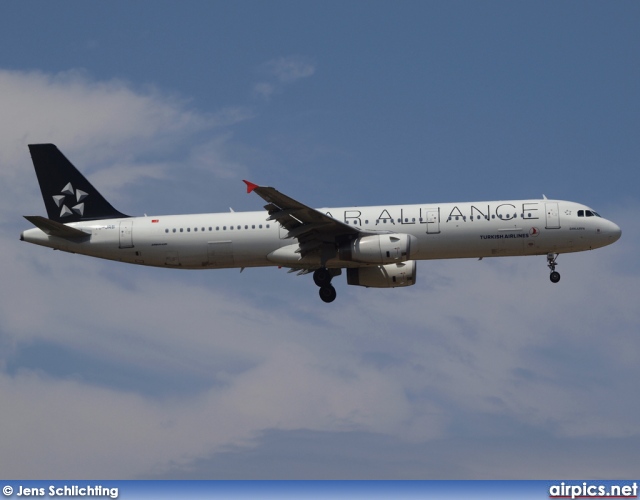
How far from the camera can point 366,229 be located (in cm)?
5419

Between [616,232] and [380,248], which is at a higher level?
[616,232]

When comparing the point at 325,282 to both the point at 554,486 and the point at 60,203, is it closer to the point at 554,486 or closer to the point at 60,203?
the point at 60,203

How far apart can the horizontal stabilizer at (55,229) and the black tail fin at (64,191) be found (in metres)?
1.97

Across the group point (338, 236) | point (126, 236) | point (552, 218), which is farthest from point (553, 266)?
point (126, 236)

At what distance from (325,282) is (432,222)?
600 cm

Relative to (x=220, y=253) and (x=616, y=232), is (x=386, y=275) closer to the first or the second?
(x=220, y=253)

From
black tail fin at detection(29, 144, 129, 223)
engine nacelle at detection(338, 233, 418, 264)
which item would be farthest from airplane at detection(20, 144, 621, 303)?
black tail fin at detection(29, 144, 129, 223)

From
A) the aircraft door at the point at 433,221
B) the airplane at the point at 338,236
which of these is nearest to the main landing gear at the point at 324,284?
the airplane at the point at 338,236

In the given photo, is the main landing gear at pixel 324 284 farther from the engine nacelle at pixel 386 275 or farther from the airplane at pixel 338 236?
the engine nacelle at pixel 386 275

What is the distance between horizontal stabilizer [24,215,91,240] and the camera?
176ft

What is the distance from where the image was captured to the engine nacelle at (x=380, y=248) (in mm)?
51906

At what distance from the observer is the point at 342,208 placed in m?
55.4

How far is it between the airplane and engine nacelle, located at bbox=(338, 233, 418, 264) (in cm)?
4

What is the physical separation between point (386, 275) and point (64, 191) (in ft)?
55.1
